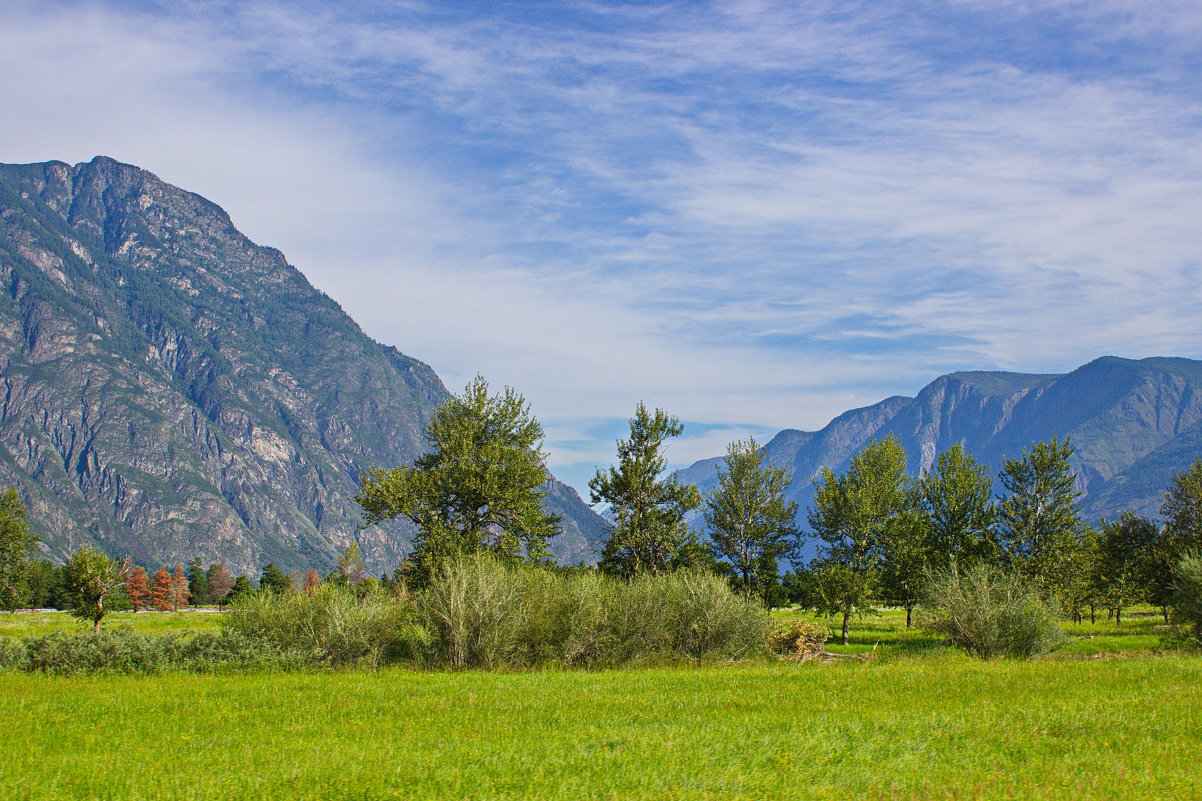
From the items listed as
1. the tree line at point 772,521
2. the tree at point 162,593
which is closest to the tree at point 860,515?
the tree line at point 772,521

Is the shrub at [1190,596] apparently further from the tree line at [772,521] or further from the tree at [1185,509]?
the tree at [1185,509]

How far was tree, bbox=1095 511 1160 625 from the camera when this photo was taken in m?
62.5

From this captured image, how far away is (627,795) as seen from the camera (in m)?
10.7

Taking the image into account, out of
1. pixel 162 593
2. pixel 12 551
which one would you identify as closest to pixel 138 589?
pixel 162 593

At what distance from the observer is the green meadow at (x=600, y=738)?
36.8ft

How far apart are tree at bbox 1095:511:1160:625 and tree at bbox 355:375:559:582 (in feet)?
152

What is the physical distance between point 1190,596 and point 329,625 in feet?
117

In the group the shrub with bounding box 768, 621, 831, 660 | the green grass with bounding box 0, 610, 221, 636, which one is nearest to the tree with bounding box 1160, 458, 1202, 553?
the shrub with bounding box 768, 621, 831, 660

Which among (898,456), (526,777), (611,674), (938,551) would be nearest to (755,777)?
(526,777)

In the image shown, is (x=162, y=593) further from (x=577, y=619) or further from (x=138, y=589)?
(x=577, y=619)

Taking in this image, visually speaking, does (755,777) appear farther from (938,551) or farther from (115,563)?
(115,563)

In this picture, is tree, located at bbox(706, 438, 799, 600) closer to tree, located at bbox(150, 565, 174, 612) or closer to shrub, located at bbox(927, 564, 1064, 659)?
shrub, located at bbox(927, 564, 1064, 659)

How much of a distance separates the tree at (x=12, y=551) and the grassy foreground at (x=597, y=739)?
58797 mm

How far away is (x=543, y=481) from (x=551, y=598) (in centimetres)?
Answer: 1318
